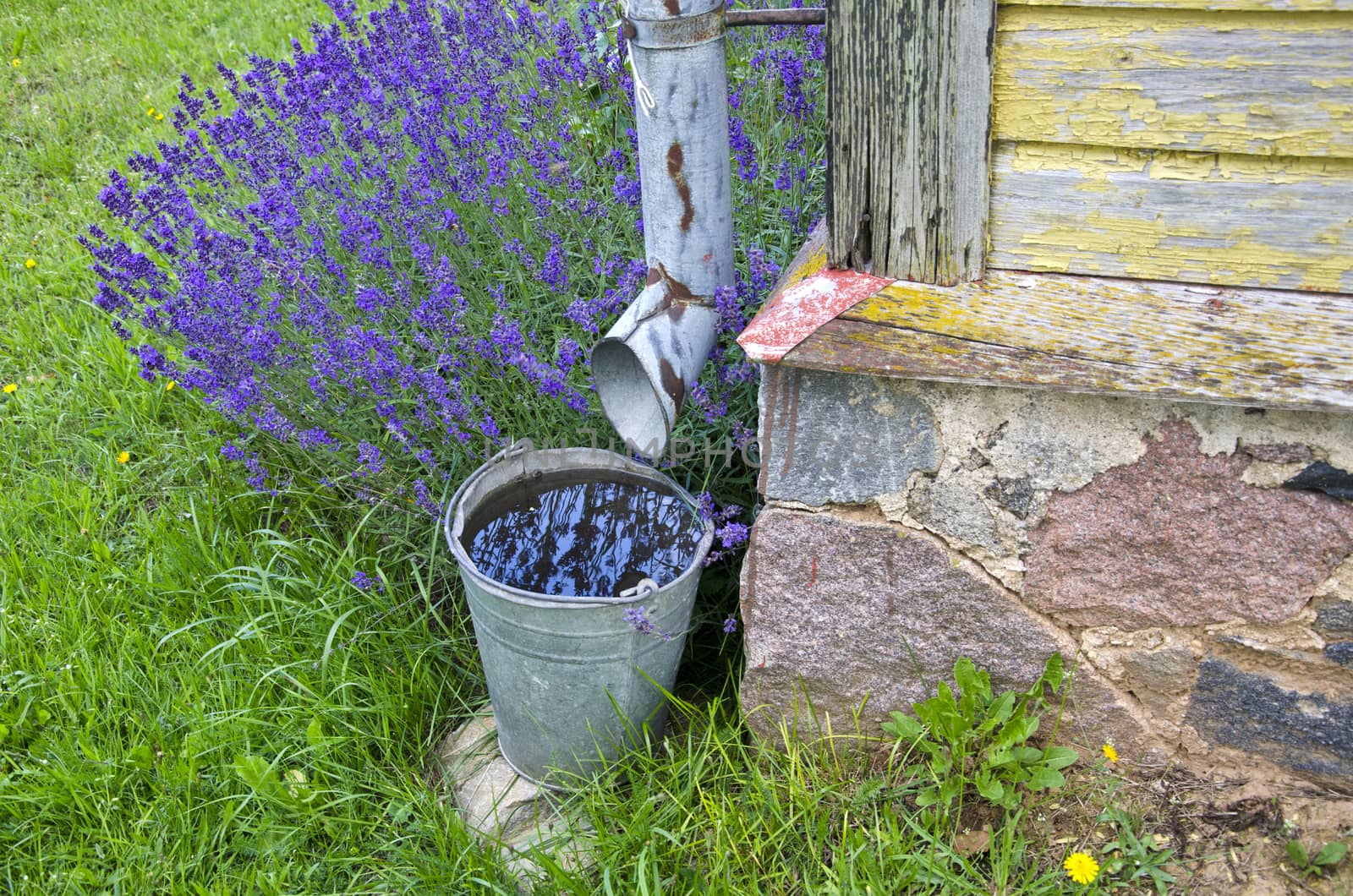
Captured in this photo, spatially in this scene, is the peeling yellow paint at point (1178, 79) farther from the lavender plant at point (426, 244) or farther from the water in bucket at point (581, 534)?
the water in bucket at point (581, 534)

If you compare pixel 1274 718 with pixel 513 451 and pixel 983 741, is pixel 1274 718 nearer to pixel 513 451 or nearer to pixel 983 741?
pixel 983 741

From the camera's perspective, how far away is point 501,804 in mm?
2473

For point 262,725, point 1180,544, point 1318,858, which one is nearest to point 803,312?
point 1180,544

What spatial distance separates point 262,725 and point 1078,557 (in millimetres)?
1915

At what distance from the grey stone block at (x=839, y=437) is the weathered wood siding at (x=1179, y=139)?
377mm

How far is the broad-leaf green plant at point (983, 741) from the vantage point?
6.92 ft

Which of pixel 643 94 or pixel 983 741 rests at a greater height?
pixel 643 94

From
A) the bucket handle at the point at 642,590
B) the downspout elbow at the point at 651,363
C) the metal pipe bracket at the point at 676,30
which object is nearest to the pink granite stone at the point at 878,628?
the bucket handle at the point at 642,590

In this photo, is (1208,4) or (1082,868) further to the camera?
(1082,868)

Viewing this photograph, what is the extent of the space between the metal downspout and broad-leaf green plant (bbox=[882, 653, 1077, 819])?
819 mm

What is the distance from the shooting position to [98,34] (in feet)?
21.1

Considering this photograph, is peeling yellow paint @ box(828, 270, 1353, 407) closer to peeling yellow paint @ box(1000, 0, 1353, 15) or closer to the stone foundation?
the stone foundation

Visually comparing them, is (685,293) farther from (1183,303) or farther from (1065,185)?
(1183,303)

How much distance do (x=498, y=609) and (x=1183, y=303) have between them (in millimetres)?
1420
